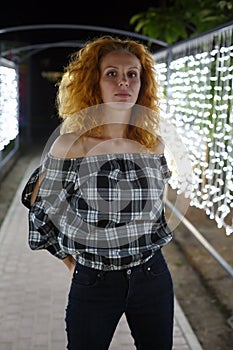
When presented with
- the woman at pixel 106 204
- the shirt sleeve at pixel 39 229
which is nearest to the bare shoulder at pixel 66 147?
the woman at pixel 106 204

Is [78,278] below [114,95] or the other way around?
below

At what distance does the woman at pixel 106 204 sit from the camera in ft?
5.52

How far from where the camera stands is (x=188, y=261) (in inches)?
202

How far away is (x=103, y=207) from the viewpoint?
1.67 m

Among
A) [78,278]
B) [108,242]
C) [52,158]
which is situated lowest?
[78,278]

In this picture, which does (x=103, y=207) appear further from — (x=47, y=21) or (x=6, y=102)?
(x=47, y=21)

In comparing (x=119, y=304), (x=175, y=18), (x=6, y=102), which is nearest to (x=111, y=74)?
(x=119, y=304)

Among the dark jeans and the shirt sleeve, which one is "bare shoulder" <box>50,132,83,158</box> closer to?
the shirt sleeve

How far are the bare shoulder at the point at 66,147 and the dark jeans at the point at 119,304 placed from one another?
0.40 meters

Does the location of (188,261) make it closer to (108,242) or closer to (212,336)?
(212,336)

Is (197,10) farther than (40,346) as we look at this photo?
Yes

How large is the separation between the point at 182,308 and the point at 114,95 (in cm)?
266

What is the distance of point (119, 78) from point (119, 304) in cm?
81

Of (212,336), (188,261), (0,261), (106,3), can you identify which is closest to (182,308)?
(212,336)
